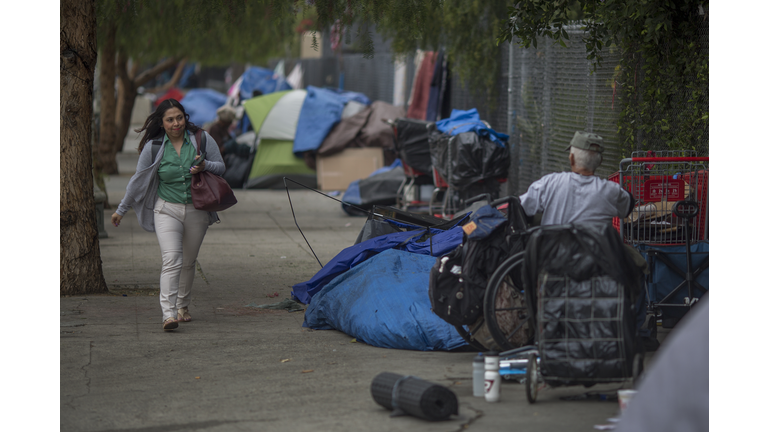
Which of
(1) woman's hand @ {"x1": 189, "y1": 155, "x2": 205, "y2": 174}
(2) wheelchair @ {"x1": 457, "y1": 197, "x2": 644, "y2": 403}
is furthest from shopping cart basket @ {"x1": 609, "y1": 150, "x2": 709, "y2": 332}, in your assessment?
(1) woman's hand @ {"x1": 189, "y1": 155, "x2": 205, "y2": 174}

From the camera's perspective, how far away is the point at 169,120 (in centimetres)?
702

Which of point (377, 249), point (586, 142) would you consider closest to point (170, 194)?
point (377, 249)

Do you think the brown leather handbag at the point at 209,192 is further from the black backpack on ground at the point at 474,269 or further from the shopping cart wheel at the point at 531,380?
the shopping cart wheel at the point at 531,380

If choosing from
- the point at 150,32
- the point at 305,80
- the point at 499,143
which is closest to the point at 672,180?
the point at 499,143

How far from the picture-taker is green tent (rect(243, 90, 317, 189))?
18.6m

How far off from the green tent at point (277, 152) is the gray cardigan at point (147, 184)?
448 inches

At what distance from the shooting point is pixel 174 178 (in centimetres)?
698

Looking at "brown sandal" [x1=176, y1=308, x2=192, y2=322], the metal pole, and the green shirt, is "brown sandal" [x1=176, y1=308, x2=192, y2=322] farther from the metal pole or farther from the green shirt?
the metal pole

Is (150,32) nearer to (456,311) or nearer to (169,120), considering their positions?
(169,120)

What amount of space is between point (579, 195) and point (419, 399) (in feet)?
5.84

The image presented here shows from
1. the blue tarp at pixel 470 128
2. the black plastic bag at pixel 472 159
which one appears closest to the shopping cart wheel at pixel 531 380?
the black plastic bag at pixel 472 159

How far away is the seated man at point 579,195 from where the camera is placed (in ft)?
18.4

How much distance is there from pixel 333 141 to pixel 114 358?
41.2 feet

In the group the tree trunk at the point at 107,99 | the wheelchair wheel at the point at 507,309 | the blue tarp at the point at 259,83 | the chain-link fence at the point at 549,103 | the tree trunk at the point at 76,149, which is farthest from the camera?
the blue tarp at the point at 259,83
